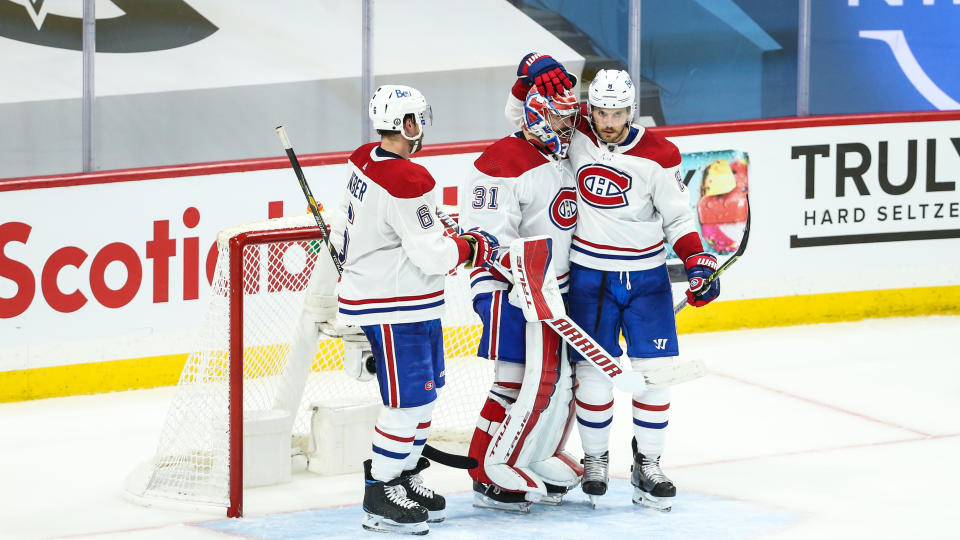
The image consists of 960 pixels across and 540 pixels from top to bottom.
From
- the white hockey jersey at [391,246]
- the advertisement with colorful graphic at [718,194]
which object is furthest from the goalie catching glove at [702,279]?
the advertisement with colorful graphic at [718,194]

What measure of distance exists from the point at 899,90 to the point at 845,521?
354cm

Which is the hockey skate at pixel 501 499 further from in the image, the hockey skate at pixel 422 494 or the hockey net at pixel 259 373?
the hockey net at pixel 259 373

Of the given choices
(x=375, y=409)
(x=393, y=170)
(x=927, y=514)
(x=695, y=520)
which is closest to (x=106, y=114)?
(x=375, y=409)

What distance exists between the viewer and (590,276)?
14.7ft

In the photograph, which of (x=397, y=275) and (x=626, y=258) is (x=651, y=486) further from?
(x=397, y=275)

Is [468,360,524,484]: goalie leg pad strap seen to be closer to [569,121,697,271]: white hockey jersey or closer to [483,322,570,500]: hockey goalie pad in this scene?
[483,322,570,500]: hockey goalie pad

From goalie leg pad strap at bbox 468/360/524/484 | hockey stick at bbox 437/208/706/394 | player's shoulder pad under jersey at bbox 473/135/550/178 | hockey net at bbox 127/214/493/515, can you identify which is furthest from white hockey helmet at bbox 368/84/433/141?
goalie leg pad strap at bbox 468/360/524/484

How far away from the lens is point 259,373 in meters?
5.05

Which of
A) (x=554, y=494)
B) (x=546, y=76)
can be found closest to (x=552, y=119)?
(x=546, y=76)

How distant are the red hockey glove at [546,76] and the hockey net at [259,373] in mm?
801

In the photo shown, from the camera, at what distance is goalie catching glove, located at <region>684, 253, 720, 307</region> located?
443cm

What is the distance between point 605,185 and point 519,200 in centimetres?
25

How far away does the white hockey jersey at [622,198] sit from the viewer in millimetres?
4445

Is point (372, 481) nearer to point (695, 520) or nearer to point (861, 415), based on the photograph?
point (695, 520)
